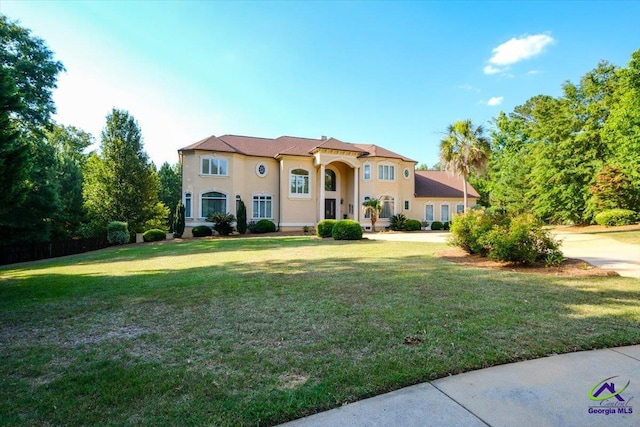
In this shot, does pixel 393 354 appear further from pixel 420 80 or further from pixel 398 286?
pixel 420 80

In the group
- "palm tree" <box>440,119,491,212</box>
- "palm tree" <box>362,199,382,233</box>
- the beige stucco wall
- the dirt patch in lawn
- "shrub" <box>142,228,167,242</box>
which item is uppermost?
"palm tree" <box>440,119,491,212</box>

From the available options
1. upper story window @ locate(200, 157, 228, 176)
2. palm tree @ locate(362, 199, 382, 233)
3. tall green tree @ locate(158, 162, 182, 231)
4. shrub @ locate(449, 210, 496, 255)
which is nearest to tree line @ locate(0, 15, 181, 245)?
upper story window @ locate(200, 157, 228, 176)

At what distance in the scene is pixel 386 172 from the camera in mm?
27812

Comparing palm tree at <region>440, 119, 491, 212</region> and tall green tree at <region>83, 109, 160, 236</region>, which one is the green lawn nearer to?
tall green tree at <region>83, 109, 160, 236</region>

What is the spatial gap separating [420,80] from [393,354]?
2059 cm

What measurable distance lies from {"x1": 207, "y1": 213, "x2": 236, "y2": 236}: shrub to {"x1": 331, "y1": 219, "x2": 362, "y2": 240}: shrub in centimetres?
866

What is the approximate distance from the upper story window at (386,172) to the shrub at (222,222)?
511 inches

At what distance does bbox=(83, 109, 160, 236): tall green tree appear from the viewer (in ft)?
76.9

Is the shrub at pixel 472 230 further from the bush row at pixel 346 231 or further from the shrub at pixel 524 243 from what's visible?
the bush row at pixel 346 231

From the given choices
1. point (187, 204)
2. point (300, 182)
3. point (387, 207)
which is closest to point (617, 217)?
point (387, 207)

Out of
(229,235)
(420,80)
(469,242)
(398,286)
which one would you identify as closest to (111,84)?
(229,235)

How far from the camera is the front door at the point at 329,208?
28.3 metres

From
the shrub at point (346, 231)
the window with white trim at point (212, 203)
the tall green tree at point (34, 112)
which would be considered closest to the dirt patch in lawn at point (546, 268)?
the shrub at point (346, 231)

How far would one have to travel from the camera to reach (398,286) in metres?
6.30
